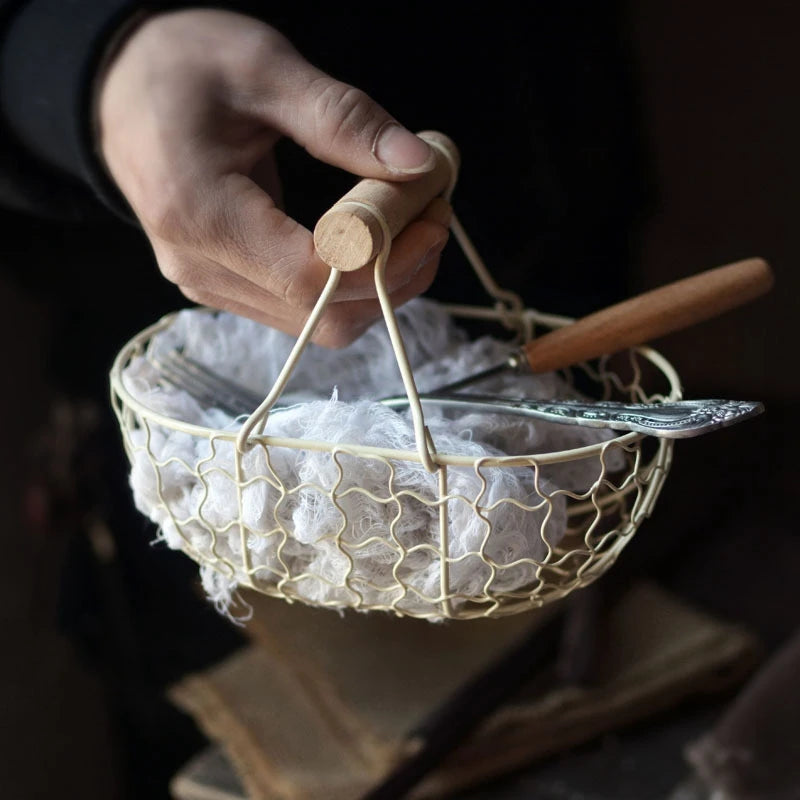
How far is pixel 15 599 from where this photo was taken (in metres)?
0.81

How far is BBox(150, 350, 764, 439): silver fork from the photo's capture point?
0.24 metres

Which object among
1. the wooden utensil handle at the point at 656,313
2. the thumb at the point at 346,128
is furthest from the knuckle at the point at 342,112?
the wooden utensil handle at the point at 656,313

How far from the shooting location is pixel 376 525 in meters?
0.27

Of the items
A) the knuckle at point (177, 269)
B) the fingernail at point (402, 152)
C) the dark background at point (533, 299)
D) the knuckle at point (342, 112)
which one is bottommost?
the dark background at point (533, 299)

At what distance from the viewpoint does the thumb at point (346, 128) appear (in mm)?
260

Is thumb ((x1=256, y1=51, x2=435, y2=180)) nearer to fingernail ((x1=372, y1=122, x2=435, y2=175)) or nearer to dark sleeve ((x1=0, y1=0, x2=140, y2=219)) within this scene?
fingernail ((x1=372, y1=122, x2=435, y2=175))

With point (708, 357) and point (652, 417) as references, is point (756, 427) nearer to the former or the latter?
point (708, 357)

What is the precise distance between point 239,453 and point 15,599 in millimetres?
658

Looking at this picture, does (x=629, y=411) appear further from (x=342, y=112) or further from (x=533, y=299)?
(x=533, y=299)

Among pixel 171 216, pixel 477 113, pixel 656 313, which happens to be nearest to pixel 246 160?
pixel 171 216

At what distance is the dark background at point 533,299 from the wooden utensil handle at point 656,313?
10 centimetres

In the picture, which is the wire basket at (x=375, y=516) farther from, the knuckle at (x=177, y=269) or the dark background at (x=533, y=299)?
the dark background at (x=533, y=299)

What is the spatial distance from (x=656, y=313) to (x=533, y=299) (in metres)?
0.28

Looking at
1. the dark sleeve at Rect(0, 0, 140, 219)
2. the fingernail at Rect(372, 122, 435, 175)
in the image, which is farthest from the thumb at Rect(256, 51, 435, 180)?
the dark sleeve at Rect(0, 0, 140, 219)
